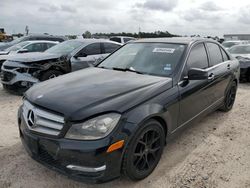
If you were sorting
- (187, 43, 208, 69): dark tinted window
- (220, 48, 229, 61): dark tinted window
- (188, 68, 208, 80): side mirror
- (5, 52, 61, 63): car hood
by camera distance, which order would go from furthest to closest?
(5, 52, 61, 63): car hood < (220, 48, 229, 61): dark tinted window < (187, 43, 208, 69): dark tinted window < (188, 68, 208, 80): side mirror

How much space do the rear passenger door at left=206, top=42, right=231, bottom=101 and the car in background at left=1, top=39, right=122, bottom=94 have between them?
280 cm

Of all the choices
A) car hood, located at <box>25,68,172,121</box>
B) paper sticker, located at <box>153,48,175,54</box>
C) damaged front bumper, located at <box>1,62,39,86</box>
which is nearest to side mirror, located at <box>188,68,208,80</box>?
car hood, located at <box>25,68,172,121</box>

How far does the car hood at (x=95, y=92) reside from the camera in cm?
252

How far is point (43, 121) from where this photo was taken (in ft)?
8.50

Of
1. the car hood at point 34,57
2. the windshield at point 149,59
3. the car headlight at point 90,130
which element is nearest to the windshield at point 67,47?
the car hood at point 34,57

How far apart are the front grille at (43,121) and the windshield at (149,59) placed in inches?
59.6

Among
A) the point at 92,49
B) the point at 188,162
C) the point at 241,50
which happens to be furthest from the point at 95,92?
the point at 241,50

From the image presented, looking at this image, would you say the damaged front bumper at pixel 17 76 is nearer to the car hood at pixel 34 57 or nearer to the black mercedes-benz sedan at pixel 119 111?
the car hood at pixel 34 57

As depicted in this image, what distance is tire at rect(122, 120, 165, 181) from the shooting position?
2.62 m

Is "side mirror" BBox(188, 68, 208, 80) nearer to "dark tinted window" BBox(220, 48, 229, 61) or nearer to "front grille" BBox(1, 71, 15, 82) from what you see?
"dark tinted window" BBox(220, 48, 229, 61)

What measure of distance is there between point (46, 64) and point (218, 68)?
4415 mm

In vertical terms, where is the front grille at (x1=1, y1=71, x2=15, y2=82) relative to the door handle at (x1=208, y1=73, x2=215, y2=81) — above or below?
below

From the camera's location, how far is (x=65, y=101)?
8.68 feet

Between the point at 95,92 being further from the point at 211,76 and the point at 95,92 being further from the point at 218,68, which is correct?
the point at 218,68
